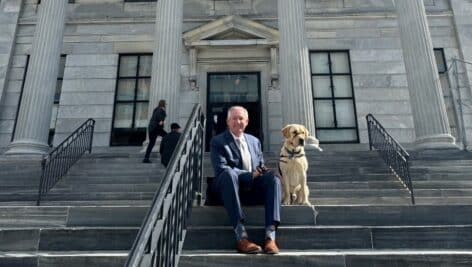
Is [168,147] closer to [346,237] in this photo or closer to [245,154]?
[245,154]

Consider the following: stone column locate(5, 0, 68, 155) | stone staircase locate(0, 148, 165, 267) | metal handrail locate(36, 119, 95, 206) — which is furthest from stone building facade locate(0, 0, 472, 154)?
stone staircase locate(0, 148, 165, 267)

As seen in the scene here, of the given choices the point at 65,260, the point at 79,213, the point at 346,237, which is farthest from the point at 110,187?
the point at 346,237

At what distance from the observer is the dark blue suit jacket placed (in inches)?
196

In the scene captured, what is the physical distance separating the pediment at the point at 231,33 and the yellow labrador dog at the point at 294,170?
1171 centimetres

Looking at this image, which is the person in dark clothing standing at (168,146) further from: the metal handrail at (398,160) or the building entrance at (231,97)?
the building entrance at (231,97)

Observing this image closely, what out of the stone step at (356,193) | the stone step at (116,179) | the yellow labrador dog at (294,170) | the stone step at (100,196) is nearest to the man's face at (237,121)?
the yellow labrador dog at (294,170)

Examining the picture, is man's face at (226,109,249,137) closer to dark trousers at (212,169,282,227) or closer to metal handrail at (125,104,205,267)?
metal handrail at (125,104,205,267)

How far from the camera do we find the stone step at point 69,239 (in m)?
5.10

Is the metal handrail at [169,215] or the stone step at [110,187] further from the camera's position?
the stone step at [110,187]

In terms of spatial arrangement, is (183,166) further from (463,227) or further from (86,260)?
(463,227)

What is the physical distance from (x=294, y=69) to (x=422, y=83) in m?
4.14

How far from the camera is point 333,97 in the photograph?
56.9 feet

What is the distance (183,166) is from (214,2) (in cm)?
1568

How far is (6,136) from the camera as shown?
663 inches
